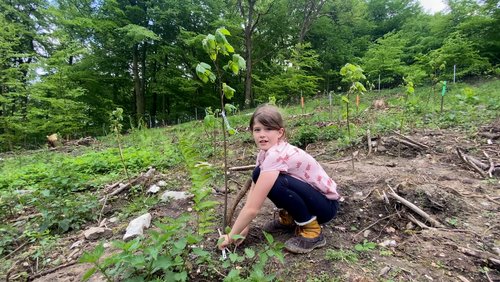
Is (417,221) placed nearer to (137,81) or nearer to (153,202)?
(153,202)

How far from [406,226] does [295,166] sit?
3.74 ft

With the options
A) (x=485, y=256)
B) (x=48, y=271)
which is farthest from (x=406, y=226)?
(x=48, y=271)

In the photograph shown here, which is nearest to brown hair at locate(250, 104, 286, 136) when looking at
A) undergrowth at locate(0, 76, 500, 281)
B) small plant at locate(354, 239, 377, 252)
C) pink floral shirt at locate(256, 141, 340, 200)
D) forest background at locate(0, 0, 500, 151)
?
pink floral shirt at locate(256, 141, 340, 200)

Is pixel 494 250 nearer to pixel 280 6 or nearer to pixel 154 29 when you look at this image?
pixel 154 29

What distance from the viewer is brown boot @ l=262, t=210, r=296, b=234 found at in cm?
218

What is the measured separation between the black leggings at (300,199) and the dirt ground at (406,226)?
25 cm

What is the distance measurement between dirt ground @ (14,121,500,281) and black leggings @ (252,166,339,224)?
0.25 m

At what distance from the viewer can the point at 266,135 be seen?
1895 millimetres

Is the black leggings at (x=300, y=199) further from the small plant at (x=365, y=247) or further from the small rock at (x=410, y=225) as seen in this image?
the small rock at (x=410, y=225)

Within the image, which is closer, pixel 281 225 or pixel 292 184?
pixel 292 184

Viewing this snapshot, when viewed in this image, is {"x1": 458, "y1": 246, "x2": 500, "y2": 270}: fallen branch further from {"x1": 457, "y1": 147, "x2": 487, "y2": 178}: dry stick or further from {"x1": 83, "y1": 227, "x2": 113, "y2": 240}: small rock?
{"x1": 83, "y1": 227, "x2": 113, "y2": 240}: small rock

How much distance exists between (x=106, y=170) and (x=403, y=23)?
2810 centimetres

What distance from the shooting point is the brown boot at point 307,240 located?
1871 mm

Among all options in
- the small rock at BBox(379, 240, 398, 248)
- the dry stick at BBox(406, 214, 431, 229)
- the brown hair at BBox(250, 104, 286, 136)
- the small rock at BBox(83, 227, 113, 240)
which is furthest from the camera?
the small rock at BBox(83, 227, 113, 240)
